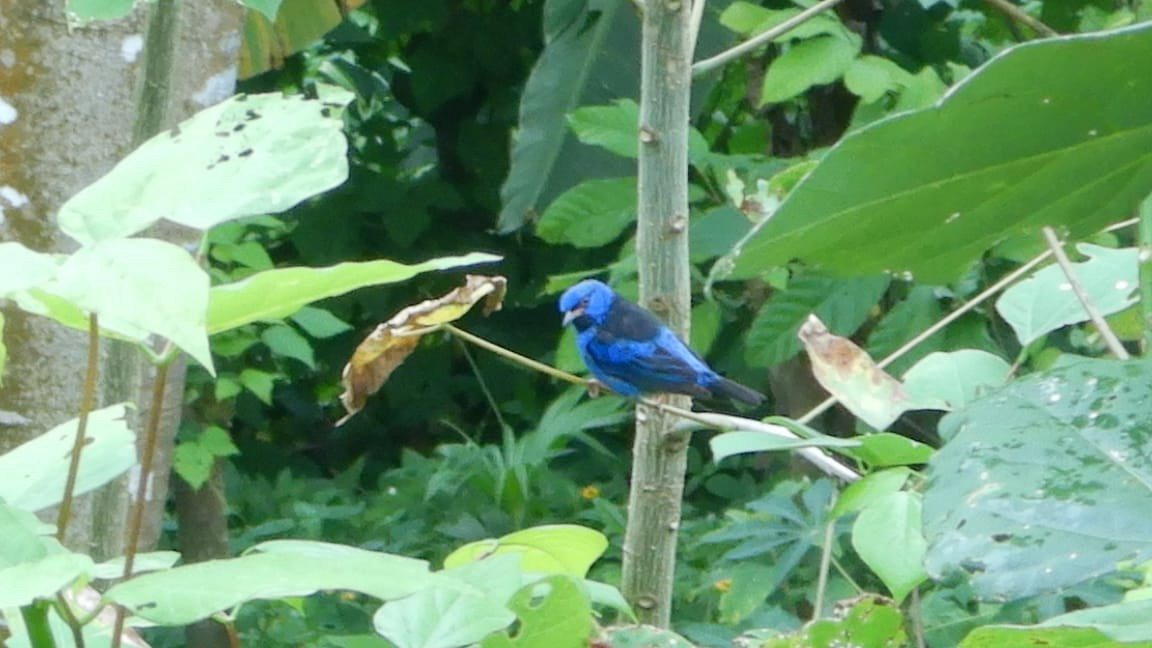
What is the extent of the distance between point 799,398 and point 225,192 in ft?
7.43

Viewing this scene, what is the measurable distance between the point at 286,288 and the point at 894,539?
0.34 metres

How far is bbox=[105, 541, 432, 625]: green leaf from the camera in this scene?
30cm

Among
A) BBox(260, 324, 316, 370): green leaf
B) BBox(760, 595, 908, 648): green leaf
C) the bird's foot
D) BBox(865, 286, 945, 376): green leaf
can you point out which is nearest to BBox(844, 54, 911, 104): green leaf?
BBox(865, 286, 945, 376): green leaf

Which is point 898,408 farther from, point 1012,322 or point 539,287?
point 539,287

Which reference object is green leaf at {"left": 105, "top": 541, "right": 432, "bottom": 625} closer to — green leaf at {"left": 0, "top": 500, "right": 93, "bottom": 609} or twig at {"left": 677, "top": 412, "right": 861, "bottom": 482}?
green leaf at {"left": 0, "top": 500, "right": 93, "bottom": 609}

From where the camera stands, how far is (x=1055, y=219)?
245 millimetres

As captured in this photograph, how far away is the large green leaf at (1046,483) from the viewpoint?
0.23m

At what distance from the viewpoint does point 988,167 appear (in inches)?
8.7

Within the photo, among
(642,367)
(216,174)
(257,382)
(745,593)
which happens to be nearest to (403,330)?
(216,174)

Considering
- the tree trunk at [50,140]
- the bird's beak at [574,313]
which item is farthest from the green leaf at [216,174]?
the bird's beak at [574,313]

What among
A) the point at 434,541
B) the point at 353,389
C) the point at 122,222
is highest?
the point at 122,222

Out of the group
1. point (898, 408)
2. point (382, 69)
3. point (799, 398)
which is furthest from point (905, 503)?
point (382, 69)

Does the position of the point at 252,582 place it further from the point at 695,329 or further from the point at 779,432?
the point at 695,329

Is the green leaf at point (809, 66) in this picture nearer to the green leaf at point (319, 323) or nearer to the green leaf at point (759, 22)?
the green leaf at point (759, 22)
